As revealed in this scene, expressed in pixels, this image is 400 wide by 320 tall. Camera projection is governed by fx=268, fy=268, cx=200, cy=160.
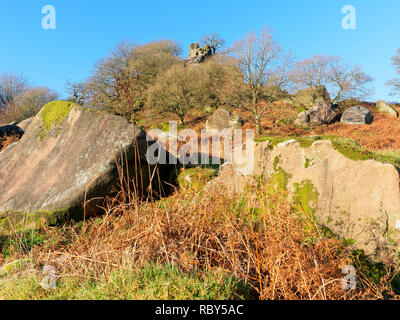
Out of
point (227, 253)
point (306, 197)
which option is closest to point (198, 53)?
point (306, 197)

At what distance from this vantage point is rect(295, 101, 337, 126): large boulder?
2195cm

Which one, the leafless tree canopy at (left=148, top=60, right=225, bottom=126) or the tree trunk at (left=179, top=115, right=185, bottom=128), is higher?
the leafless tree canopy at (left=148, top=60, right=225, bottom=126)

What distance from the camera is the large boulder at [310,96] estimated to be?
25.1m

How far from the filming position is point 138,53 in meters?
34.5

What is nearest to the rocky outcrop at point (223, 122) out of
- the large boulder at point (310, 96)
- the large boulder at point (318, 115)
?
the large boulder at point (318, 115)

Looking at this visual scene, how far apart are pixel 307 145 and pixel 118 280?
11.9 feet

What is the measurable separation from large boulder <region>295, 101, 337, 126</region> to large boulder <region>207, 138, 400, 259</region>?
1839 centimetres

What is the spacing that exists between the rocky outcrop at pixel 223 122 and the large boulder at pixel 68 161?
14889 mm

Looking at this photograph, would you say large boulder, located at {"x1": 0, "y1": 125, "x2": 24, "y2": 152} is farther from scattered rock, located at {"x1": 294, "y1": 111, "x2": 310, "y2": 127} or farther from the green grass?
scattered rock, located at {"x1": 294, "y1": 111, "x2": 310, "y2": 127}

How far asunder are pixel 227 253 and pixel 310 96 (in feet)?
83.5

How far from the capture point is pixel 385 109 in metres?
25.1

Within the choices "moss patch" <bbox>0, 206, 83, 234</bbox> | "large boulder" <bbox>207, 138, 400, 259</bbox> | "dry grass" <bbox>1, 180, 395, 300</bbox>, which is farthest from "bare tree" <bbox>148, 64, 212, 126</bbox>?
"dry grass" <bbox>1, 180, 395, 300</bbox>

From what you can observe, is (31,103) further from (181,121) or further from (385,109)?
(385,109)
